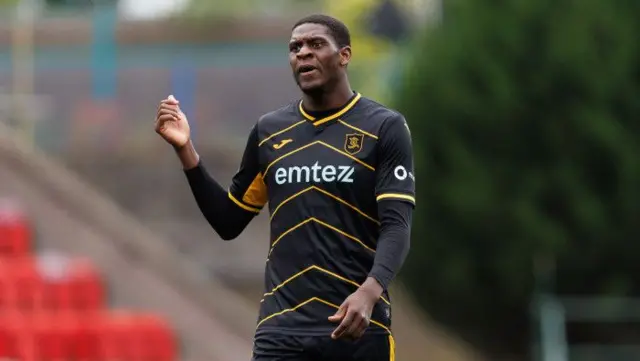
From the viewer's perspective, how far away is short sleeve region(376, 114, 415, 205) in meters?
6.31

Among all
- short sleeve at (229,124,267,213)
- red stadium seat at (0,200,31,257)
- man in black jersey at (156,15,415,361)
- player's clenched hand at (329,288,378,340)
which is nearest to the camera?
player's clenched hand at (329,288,378,340)

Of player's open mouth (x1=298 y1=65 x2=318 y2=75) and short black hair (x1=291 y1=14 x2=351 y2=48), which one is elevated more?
short black hair (x1=291 y1=14 x2=351 y2=48)

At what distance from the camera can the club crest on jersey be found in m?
6.41

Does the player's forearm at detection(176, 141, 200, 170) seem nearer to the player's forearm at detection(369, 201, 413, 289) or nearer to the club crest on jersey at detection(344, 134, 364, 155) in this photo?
the club crest on jersey at detection(344, 134, 364, 155)

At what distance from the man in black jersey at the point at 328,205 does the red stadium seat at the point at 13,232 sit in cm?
922

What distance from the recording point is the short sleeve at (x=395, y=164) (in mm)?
6309

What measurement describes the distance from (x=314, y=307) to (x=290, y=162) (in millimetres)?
561

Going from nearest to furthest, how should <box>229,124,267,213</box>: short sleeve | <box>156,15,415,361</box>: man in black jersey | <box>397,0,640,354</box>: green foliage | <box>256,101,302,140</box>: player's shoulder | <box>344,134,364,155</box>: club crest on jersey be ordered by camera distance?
1. <box>156,15,415,361</box>: man in black jersey
2. <box>344,134,364,155</box>: club crest on jersey
3. <box>256,101,302,140</box>: player's shoulder
4. <box>229,124,267,213</box>: short sleeve
5. <box>397,0,640,354</box>: green foliage

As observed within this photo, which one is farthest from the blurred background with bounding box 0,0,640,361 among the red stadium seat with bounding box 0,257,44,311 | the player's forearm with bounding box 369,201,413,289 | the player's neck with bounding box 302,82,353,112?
the player's forearm with bounding box 369,201,413,289

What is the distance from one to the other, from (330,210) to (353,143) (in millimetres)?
272

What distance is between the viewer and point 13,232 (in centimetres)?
1562

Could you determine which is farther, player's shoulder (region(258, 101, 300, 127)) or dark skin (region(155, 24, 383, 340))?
player's shoulder (region(258, 101, 300, 127))

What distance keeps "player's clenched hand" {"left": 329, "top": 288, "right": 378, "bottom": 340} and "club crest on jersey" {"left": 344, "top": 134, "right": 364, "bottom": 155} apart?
59 cm

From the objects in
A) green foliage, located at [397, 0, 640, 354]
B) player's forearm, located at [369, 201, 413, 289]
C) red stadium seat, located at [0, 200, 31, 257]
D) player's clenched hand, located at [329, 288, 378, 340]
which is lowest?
player's clenched hand, located at [329, 288, 378, 340]
